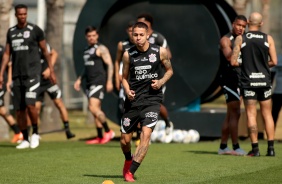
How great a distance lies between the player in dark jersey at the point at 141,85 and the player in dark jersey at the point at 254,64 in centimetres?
304

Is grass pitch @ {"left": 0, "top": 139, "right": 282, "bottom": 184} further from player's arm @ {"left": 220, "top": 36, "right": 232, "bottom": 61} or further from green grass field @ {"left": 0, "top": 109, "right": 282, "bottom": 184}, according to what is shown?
player's arm @ {"left": 220, "top": 36, "right": 232, "bottom": 61}

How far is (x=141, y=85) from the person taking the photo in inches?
549

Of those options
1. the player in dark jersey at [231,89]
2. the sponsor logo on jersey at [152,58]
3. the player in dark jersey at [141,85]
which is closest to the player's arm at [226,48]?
the player in dark jersey at [231,89]

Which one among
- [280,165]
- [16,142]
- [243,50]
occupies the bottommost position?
[16,142]

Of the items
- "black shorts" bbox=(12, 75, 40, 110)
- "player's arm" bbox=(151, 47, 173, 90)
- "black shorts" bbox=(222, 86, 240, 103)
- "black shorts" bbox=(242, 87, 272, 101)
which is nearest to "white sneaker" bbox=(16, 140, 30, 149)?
"black shorts" bbox=(12, 75, 40, 110)

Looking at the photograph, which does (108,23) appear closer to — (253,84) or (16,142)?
(16,142)

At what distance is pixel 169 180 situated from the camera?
13641 mm

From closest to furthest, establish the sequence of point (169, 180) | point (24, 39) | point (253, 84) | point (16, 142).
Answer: point (169, 180)
point (253, 84)
point (24, 39)
point (16, 142)

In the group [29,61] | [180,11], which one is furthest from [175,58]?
[29,61]

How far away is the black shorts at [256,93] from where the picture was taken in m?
16.8

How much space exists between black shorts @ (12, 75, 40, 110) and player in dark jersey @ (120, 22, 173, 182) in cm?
534

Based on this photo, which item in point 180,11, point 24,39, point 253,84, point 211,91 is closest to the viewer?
point 253,84

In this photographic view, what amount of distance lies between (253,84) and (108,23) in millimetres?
8026

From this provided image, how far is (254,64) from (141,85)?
3417mm
